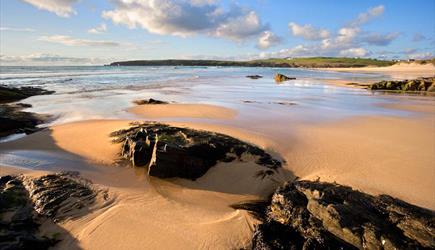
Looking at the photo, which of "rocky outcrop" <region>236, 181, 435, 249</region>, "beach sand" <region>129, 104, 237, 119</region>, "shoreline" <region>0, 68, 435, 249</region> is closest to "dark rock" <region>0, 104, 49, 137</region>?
"shoreline" <region>0, 68, 435, 249</region>

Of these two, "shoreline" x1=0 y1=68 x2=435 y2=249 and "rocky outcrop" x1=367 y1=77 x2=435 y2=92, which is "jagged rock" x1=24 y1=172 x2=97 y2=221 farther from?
"rocky outcrop" x1=367 y1=77 x2=435 y2=92

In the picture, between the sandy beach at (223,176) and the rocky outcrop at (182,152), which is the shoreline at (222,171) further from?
the rocky outcrop at (182,152)

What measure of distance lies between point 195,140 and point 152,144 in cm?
119

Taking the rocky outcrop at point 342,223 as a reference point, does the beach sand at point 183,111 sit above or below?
below

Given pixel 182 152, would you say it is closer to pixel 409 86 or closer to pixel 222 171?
pixel 222 171

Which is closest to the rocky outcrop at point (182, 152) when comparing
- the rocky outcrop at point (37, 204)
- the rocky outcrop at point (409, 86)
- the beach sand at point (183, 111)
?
the rocky outcrop at point (37, 204)

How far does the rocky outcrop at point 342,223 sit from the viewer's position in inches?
187

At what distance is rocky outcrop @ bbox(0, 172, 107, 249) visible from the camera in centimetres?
523

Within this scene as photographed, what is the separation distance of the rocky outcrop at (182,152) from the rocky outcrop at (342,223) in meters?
2.53

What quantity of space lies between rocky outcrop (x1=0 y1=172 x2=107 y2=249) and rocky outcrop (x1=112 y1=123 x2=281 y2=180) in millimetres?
1643

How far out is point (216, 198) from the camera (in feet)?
23.7

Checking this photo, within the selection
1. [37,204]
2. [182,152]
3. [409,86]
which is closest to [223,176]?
[182,152]

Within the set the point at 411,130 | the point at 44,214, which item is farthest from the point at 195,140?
the point at 411,130

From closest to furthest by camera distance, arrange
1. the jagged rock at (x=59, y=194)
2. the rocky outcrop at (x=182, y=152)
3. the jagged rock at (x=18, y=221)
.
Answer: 1. the jagged rock at (x=18, y=221)
2. the jagged rock at (x=59, y=194)
3. the rocky outcrop at (x=182, y=152)
